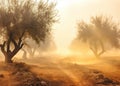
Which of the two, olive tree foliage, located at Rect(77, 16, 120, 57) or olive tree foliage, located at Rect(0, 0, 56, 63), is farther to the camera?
Result: olive tree foliage, located at Rect(77, 16, 120, 57)

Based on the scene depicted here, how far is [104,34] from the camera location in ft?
221

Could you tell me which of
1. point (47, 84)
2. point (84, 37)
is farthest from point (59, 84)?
point (84, 37)

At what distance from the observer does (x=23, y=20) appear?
125 feet

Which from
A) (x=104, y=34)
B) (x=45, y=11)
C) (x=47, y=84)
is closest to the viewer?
(x=47, y=84)

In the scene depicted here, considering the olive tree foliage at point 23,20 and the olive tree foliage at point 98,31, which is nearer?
the olive tree foliage at point 23,20

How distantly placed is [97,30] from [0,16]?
113 feet

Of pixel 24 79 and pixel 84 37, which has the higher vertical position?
pixel 84 37

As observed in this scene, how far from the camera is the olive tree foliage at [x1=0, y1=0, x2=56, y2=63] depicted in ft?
124

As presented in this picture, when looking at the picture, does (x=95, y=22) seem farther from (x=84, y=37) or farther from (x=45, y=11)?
(x=45, y=11)

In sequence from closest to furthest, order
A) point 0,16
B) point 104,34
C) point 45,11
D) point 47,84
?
point 47,84
point 0,16
point 45,11
point 104,34

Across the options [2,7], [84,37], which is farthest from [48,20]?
[84,37]

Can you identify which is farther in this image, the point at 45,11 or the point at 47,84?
the point at 45,11

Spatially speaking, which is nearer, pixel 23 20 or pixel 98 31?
pixel 23 20

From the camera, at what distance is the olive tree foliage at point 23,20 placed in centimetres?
3772
